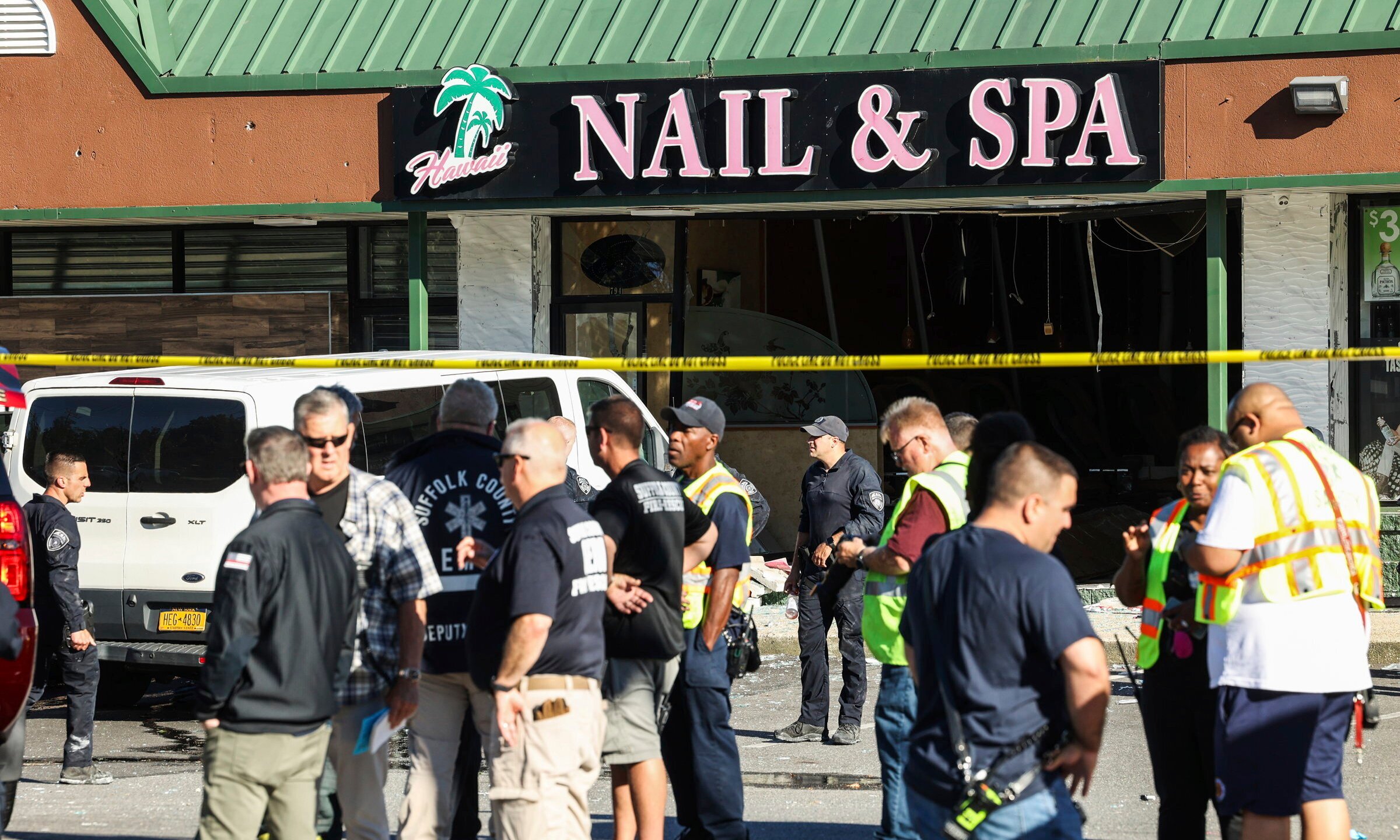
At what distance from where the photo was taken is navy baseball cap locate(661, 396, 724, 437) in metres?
6.75

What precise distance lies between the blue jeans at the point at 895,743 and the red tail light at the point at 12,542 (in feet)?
11.8

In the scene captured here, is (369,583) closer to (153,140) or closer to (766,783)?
(766,783)

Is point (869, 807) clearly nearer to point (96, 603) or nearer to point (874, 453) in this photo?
point (96, 603)

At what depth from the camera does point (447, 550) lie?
576 cm

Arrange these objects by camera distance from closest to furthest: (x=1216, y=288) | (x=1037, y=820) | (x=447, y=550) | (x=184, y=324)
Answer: (x=1037, y=820) < (x=447, y=550) < (x=1216, y=288) < (x=184, y=324)

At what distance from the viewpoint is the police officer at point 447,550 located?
→ 5.59m

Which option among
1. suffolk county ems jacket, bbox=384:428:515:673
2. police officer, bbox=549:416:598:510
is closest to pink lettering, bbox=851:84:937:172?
police officer, bbox=549:416:598:510

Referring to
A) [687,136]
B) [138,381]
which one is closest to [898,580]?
[138,381]

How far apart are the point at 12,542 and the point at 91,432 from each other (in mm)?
2290

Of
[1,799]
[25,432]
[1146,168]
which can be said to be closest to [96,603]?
[25,432]

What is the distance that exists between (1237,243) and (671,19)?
5040 millimetres

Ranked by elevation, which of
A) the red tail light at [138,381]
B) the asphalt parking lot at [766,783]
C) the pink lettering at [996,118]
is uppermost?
the pink lettering at [996,118]

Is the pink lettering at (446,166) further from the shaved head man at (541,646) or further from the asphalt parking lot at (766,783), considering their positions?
the shaved head man at (541,646)

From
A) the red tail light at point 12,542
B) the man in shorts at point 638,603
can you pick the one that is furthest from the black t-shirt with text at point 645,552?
the red tail light at point 12,542
